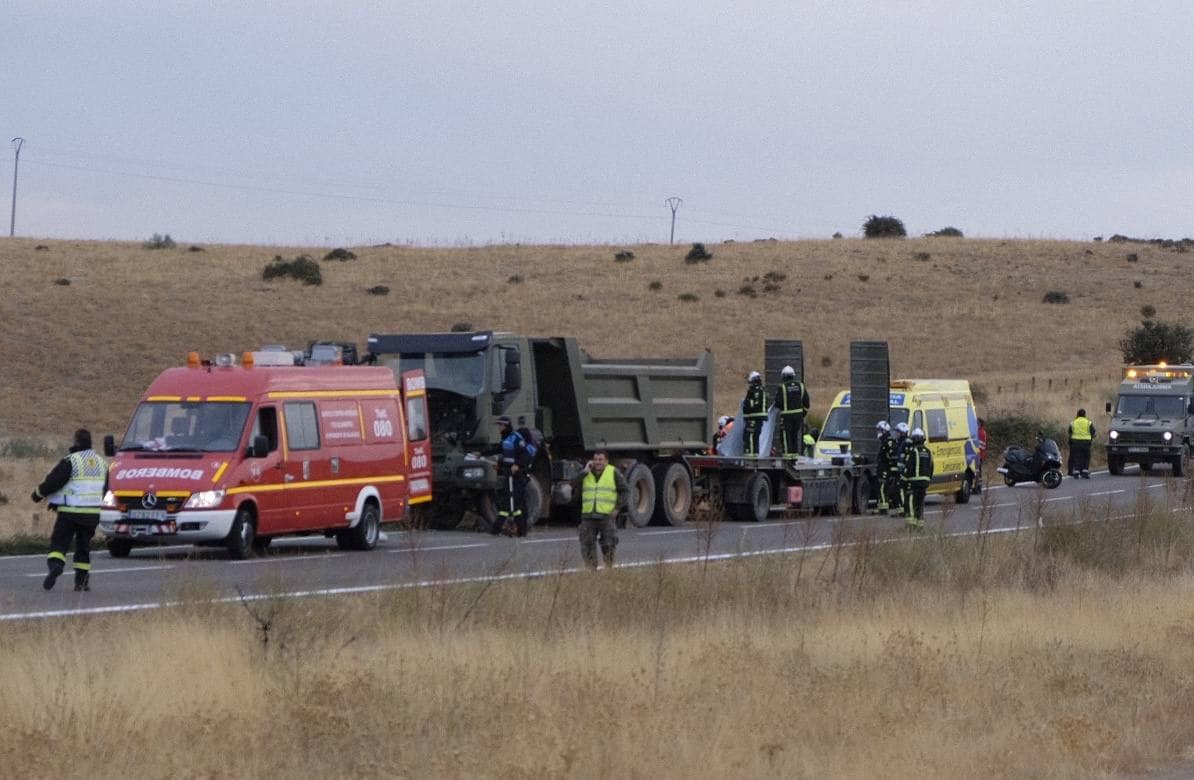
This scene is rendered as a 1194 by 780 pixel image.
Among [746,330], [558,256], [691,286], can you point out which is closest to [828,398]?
[746,330]

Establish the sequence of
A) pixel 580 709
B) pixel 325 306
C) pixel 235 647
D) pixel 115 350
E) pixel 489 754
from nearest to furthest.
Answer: pixel 489 754 → pixel 580 709 → pixel 235 647 → pixel 115 350 → pixel 325 306

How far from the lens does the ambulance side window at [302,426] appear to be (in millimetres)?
22297

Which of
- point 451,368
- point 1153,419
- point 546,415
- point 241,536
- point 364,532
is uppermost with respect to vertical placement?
point 451,368

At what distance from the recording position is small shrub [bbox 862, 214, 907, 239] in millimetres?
120938

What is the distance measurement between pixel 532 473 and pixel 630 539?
2231mm

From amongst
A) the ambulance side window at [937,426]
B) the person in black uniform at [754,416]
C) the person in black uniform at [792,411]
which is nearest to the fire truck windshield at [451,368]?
the person in black uniform at [754,416]

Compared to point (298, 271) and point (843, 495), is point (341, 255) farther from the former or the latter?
point (843, 495)

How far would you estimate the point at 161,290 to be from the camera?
76.2m

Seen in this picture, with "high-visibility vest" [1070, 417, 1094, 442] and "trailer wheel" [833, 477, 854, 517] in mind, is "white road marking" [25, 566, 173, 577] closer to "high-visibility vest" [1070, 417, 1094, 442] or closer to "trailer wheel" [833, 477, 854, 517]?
"trailer wheel" [833, 477, 854, 517]

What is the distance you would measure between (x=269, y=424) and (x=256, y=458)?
1.81 feet

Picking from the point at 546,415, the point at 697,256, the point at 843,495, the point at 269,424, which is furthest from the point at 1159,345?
the point at 269,424

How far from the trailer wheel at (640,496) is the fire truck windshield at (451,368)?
3.00m

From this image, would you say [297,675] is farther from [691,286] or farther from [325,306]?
[691,286]

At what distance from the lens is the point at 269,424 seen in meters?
22.0
